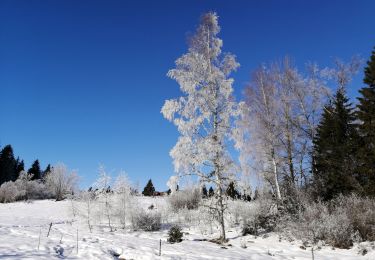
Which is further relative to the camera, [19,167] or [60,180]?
[19,167]

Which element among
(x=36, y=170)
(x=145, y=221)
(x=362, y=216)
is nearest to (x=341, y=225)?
(x=362, y=216)

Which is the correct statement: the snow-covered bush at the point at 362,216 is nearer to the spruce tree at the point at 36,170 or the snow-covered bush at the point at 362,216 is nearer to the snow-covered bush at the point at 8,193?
the snow-covered bush at the point at 8,193

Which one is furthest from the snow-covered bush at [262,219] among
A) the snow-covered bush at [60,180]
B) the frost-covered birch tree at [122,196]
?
the snow-covered bush at [60,180]

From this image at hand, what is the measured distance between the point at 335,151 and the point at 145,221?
1268 cm

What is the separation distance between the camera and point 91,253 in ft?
36.2

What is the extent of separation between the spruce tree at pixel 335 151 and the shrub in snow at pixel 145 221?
1026 centimetres

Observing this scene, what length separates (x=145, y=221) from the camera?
21.6 m

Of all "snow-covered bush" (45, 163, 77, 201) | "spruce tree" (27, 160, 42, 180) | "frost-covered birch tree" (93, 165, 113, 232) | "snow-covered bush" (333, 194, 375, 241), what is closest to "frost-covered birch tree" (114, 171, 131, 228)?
"frost-covered birch tree" (93, 165, 113, 232)

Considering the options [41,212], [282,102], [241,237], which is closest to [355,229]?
[241,237]

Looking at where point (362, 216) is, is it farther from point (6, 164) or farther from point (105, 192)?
point (6, 164)

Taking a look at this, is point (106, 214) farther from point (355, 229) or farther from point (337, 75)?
point (337, 75)

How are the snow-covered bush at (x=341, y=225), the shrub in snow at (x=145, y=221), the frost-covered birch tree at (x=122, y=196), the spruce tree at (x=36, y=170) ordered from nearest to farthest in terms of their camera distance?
the snow-covered bush at (x=341, y=225)
the shrub in snow at (x=145, y=221)
the frost-covered birch tree at (x=122, y=196)
the spruce tree at (x=36, y=170)

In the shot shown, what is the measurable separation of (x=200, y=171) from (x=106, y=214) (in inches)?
471

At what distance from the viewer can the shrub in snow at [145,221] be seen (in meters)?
21.4
